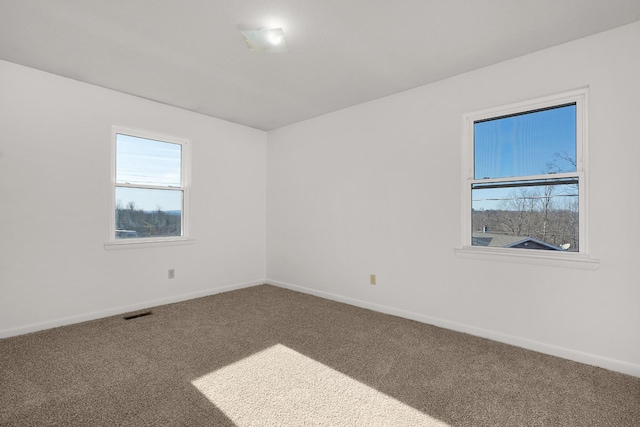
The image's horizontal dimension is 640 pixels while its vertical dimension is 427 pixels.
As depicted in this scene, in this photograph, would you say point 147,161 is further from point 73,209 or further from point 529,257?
point 529,257

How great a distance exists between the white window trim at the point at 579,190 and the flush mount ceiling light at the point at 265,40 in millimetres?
1895

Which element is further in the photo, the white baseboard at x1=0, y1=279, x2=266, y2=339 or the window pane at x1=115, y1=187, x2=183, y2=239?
the window pane at x1=115, y1=187, x2=183, y2=239

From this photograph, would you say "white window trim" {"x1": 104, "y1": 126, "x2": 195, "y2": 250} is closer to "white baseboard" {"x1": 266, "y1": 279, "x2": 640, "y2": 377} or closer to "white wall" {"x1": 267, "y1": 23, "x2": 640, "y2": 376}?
"white wall" {"x1": 267, "y1": 23, "x2": 640, "y2": 376}

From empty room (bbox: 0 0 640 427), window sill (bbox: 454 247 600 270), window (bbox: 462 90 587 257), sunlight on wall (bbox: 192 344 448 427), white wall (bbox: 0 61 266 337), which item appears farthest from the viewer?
white wall (bbox: 0 61 266 337)

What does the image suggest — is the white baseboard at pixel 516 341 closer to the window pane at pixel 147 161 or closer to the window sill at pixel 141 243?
the window sill at pixel 141 243

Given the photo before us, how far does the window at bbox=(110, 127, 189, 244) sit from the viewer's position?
360cm

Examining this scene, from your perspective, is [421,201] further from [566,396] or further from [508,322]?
[566,396]

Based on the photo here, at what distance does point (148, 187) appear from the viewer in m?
3.84

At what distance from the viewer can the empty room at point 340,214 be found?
2.06 m

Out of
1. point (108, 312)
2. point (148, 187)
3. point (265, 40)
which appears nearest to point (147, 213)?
point (148, 187)

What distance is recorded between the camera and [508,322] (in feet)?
9.09

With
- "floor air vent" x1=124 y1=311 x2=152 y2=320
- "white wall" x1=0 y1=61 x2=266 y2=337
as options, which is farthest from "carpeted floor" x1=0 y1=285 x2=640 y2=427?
"white wall" x1=0 y1=61 x2=266 y2=337

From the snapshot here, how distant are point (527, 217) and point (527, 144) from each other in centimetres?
66

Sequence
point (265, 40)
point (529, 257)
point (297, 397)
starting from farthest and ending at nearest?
point (529, 257), point (265, 40), point (297, 397)
